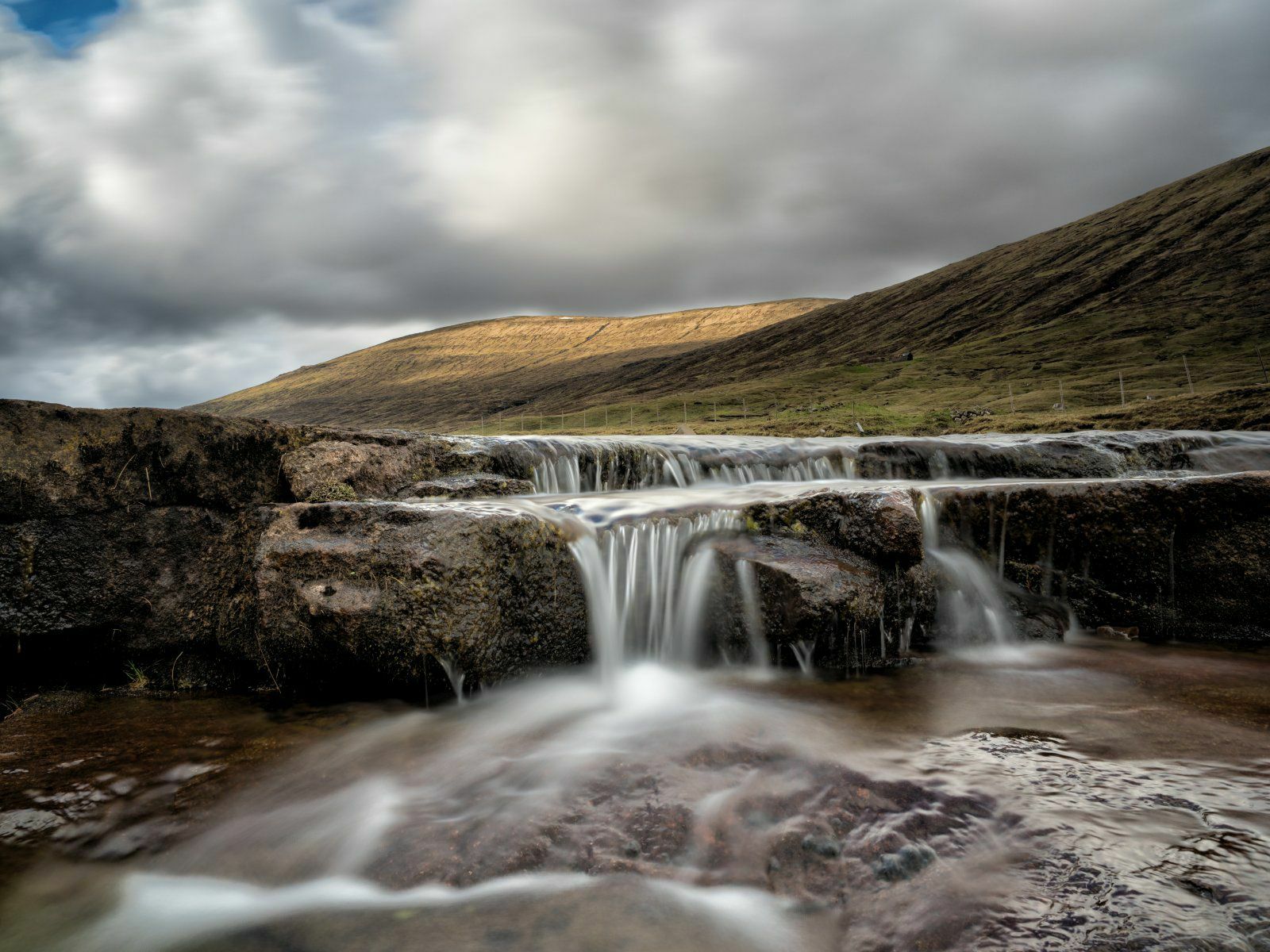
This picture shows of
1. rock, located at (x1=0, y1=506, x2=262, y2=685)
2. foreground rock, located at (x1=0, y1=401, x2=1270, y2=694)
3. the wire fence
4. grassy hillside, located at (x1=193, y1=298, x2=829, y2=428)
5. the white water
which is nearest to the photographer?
foreground rock, located at (x1=0, y1=401, x2=1270, y2=694)

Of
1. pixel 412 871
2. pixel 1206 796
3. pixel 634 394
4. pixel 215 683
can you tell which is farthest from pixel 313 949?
pixel 634 394

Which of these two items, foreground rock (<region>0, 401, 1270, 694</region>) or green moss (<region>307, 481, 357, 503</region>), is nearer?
foreground rock (<region>0, 401, 1270, 694</region>)

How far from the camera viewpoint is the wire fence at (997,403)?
114 feet

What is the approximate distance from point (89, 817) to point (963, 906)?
4.91 meters

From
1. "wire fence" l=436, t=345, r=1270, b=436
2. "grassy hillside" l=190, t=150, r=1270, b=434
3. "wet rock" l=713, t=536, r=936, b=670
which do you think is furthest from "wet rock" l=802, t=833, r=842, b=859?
"wire fence" l=436, t=345, r=1270, b=436

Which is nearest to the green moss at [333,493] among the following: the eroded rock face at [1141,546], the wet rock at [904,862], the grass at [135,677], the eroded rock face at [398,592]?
the eroded rock face at [398,592]

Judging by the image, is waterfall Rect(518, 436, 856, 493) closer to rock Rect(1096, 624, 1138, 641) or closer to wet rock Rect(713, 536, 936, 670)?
wet rock Rect(713, 536, 936, 670)

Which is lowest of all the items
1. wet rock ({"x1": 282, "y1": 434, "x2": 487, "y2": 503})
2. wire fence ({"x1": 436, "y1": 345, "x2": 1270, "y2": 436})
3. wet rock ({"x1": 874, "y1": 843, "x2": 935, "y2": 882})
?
wet rock ({"x1": 874, "y1": 843, "x2": 935, "y2": 882})

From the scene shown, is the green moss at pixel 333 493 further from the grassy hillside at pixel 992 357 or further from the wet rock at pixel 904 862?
the grassy hillside at pixel 992 357

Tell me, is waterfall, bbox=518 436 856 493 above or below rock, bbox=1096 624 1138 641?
above

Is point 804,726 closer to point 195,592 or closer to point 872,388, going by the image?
point 195,592

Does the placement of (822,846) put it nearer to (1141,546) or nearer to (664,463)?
(1141,546)

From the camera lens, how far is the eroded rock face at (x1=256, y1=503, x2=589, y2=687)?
5281mm

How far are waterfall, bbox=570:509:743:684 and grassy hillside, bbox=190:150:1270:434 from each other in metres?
22.2
